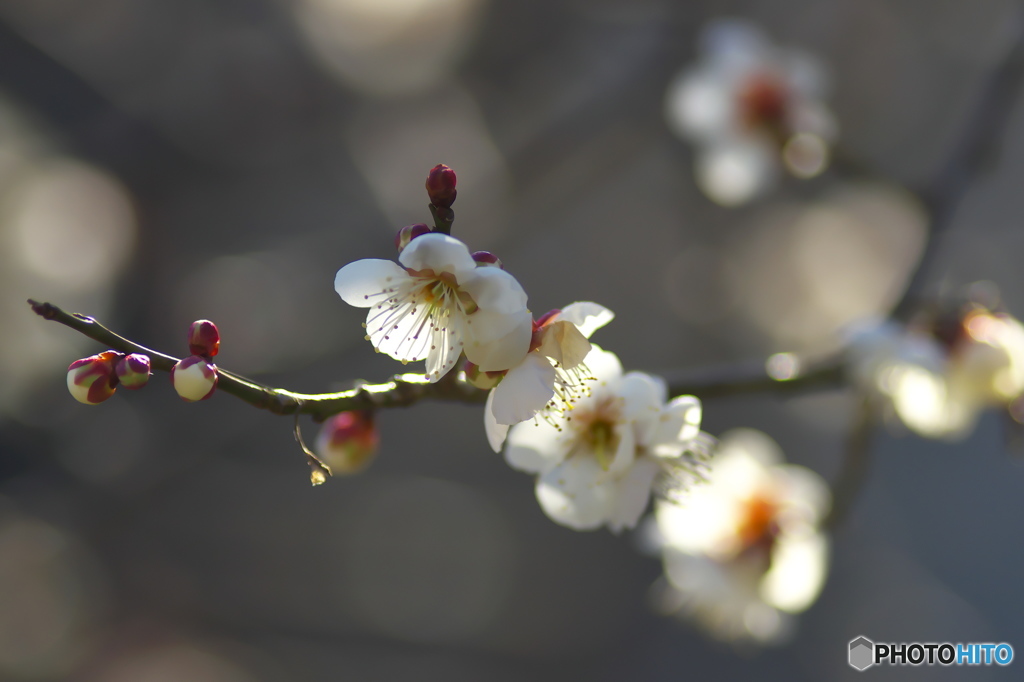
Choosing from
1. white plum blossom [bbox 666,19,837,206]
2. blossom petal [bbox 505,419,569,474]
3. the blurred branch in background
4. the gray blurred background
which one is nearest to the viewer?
blossom petal [bbox 505,419,569,474]

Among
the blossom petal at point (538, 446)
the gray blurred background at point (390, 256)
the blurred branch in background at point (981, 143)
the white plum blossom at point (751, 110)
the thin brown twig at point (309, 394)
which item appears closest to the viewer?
the thin brown twig at point (309, 394)

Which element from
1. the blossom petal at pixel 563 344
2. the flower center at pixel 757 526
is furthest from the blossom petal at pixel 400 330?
the flower center at pixel 757 526

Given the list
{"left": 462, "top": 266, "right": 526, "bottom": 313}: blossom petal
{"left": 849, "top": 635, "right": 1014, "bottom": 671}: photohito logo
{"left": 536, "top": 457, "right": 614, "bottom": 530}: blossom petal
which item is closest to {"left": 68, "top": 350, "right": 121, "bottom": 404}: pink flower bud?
{"left": 462, "top": 266, "right": 526, "bottom": 313}: blossom petal

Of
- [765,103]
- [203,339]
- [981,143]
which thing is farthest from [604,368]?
[765,103]

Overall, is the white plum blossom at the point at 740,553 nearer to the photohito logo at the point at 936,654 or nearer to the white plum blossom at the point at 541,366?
the photohito logo at the point at 936,654

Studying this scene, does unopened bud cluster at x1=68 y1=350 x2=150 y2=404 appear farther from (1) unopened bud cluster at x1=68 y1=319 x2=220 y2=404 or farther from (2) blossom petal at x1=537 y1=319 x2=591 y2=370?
(2) blossom petal at x1=537 y1=319 x2=591 y2=370

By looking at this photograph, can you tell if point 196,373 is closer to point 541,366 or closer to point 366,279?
point 366,279
